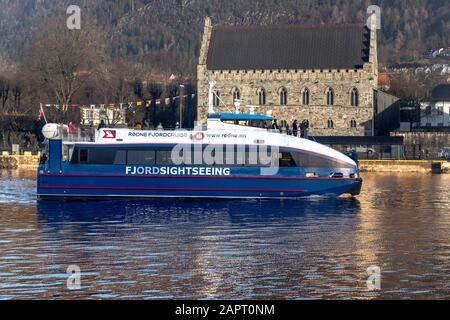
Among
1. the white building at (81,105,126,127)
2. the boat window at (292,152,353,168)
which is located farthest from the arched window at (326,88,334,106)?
the boat window at (292,152,353,168)

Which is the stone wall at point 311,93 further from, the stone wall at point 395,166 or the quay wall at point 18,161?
the quay wall at point 18,161

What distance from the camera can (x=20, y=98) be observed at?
367ft

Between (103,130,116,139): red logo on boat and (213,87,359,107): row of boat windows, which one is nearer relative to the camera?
(103,130,116,139): red logo on boat

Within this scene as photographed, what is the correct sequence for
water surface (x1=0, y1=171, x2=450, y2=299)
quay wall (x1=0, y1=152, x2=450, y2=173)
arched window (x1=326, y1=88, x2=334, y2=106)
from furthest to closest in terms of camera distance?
1. arched window (x1=326, y1=88, x2=334, y2=106)
2. quay wall (x1=0, y1=152, x2=450, y2=173)
3. water surface (x1=0, y1=171, x2=450, y2=299)

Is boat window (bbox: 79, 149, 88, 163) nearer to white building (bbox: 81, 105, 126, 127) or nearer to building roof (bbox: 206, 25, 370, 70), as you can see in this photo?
white building (bbox: 81, 105, 126, 127)

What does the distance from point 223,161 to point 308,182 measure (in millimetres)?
3620

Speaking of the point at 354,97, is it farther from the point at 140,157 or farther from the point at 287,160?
the point at 140,157

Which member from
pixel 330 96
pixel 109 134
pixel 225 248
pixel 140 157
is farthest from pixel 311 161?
pixel 330 96

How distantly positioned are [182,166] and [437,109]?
124082mm

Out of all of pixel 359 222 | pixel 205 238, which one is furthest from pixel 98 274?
pixel 359 222

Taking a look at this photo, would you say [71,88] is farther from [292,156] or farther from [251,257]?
[251,257]

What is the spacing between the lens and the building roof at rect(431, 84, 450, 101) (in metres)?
164

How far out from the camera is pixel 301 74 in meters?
101

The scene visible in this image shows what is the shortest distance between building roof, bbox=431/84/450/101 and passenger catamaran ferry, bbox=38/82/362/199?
402 feet
